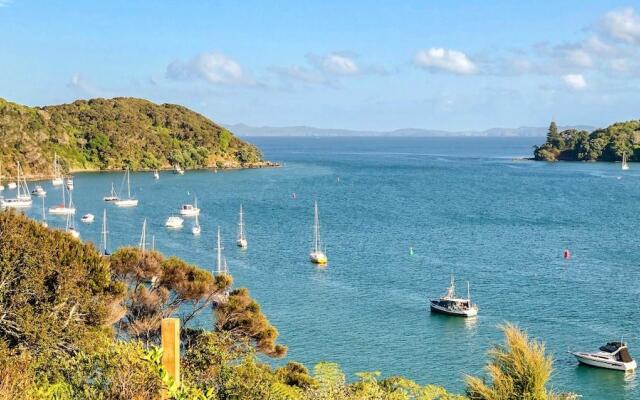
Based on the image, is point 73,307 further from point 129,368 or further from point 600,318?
point 600,318

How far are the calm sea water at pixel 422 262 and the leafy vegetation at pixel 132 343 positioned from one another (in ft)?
33.0

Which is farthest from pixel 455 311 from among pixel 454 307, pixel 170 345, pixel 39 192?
pixel 39 192

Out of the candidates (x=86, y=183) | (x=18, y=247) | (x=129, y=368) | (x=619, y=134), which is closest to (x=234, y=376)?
(x=129, y=368)

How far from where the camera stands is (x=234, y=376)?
1527cm

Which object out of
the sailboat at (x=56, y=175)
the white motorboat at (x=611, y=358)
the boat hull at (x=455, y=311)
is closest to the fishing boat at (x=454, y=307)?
the boat hull at (x=455, y=311)

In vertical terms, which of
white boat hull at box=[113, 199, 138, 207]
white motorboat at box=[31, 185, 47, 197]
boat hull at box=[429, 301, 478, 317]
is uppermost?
white motorboat at box=[31, 185, 47, 197]

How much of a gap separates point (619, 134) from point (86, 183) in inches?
5013

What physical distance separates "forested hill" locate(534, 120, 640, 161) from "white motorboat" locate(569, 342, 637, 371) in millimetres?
147305

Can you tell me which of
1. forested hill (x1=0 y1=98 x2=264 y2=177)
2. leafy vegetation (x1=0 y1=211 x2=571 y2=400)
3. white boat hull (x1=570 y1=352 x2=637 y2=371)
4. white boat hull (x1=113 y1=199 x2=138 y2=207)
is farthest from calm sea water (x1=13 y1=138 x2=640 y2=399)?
forested hill (x1=0 y1=98 x2=264 y2=177)

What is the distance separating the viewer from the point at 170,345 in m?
10.8

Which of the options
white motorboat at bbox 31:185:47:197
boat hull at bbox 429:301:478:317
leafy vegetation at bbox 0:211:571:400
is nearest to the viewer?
leafy vegetation at bbox 0:211:571:400

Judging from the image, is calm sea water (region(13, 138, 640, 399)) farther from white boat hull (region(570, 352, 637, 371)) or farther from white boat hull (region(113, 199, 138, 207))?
white boat hull (region(113, 199, 138, 207))

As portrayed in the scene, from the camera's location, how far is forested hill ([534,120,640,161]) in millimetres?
174875

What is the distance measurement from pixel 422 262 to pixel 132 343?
46.5 metres
